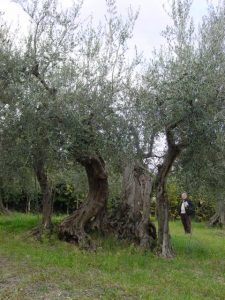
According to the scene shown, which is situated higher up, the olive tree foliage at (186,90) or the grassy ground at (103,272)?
the olive tree foliage at (186,90)

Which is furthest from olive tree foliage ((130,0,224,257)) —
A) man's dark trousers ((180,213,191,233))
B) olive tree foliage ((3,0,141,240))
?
man's dark trousers ((180,213,191,233))

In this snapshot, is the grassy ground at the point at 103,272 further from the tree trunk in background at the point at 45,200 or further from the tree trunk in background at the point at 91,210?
the tree trunk in background at the point at 45,200

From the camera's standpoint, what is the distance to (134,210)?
16.9 m

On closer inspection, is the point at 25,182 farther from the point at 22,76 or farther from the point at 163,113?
the point at 163,113

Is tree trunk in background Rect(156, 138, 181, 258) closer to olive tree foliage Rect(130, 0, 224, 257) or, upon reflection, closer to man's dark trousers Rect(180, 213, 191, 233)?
olive tree foliage Rect(130, 0, 224, 257)

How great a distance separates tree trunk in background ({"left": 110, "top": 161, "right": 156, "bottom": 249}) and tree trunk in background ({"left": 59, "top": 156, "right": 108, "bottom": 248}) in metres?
0.69

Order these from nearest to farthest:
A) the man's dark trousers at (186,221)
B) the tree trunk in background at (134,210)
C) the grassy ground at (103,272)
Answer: the grassy ground at (103,272) → the tree trunk in background at (134,210) → the man's dark trousers at (186,221)

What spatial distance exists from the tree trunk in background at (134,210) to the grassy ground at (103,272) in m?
0.68

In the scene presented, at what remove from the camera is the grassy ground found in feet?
31.0

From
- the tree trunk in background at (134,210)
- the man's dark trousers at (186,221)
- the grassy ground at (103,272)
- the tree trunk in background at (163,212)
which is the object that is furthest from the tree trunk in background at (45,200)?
the man's dark trousers at (186,221)

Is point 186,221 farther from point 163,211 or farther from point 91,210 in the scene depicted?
point 163,211

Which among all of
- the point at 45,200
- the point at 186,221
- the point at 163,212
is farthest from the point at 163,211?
the point at 186,221

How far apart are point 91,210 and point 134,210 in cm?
156

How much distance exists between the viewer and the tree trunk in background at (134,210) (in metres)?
16.0
